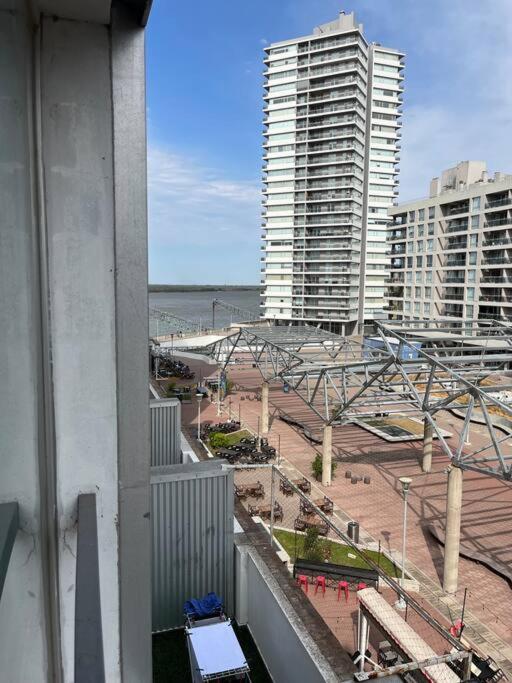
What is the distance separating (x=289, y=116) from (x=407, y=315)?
29274 millimetres

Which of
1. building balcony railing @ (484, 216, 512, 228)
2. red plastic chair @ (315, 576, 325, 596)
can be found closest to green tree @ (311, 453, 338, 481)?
red plastic chair @ (315, 576, 325, 596)

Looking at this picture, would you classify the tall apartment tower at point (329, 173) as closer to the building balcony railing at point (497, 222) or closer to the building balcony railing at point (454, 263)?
the building balcony railing at point (454, 263)

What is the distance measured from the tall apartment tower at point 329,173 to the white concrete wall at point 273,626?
184 ft

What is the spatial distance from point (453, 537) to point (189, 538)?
22.5ft

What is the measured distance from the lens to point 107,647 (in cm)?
314

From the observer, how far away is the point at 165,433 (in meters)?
13.3

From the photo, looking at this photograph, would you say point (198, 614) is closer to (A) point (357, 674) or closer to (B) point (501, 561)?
(A) point (357, 674)

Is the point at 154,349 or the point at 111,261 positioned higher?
the point at 111,261

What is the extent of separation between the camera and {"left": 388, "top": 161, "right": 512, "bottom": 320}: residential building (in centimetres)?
4550

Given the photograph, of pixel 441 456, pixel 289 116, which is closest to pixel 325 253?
pixel 289 116

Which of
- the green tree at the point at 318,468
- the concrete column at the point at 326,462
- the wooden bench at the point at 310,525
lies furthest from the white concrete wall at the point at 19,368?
the green tree at the point at 318,468

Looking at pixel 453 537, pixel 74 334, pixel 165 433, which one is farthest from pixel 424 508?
pixel 74 334

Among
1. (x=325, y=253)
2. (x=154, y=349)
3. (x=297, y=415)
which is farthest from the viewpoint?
(x=325, y=253)

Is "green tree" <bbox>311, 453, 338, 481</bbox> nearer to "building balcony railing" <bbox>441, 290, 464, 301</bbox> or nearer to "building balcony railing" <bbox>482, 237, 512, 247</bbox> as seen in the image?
"building balcony railing" <bbox>482, 237, 512, 247</bbox>
